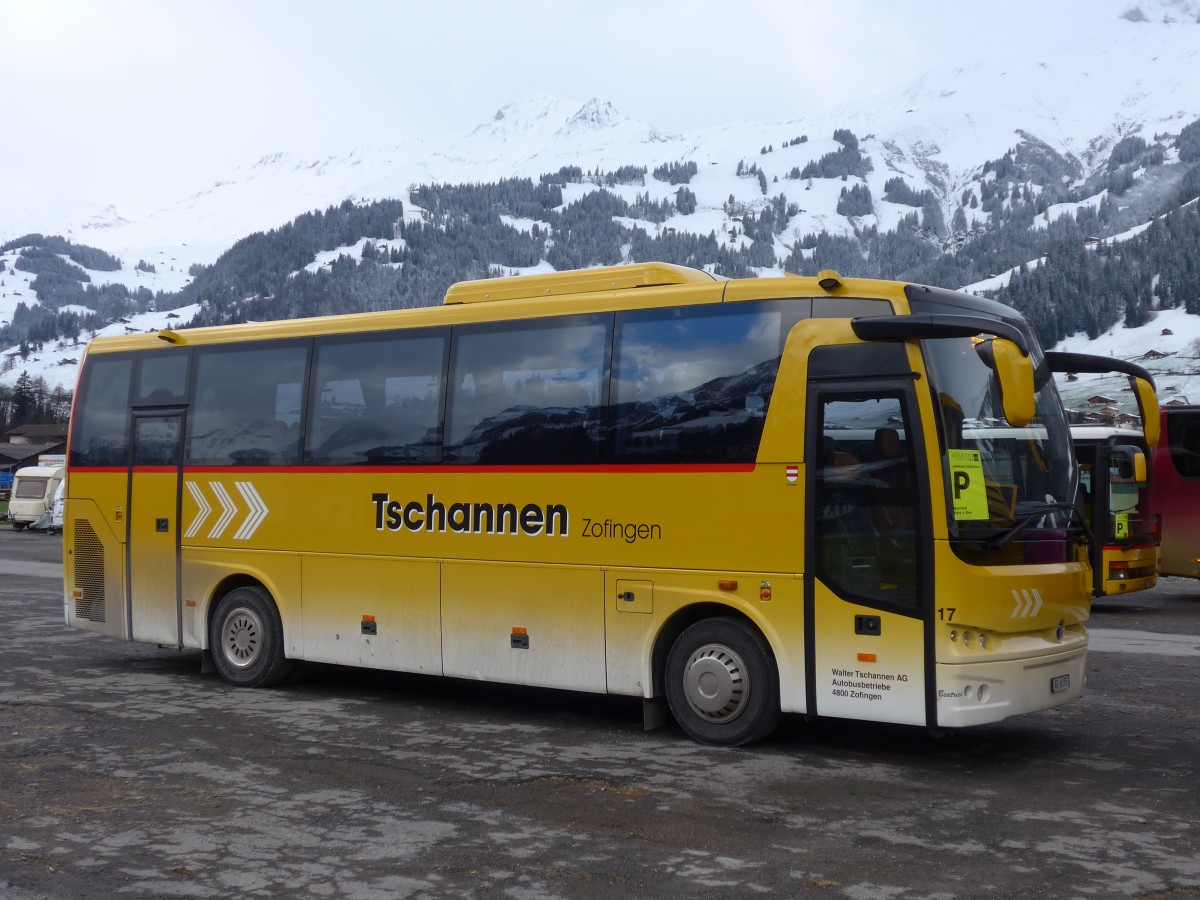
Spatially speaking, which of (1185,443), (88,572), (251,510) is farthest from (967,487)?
(1185,443)

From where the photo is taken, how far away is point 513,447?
32.8ft

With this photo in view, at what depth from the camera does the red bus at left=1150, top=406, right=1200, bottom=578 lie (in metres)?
20.7

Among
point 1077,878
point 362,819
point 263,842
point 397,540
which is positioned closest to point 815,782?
point 1077,878

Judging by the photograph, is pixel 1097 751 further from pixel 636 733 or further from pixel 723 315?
pixel 723 315

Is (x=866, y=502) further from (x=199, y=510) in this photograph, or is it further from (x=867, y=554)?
(x=199, y=510)

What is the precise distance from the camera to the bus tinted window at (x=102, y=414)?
1287 cm

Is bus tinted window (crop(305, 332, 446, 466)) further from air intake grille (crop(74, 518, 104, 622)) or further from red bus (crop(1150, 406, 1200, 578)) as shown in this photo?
red bus (crop(1150, 406, 1200, 578))

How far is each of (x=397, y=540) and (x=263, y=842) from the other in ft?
14.2

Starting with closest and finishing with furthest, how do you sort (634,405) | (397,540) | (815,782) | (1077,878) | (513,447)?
(1077,878)
(815,782)
(634,405)
(513,447)
(397,540)

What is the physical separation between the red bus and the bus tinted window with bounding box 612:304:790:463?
1411cm

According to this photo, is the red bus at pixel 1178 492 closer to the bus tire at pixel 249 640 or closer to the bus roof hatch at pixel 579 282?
the bus roof hatch at pixel 579 282

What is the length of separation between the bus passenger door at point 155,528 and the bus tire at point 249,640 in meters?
0.57

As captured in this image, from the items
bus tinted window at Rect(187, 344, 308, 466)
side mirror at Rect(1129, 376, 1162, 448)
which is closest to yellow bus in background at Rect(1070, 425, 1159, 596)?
side mirror at Rect(1129, 376, 1162, 448)

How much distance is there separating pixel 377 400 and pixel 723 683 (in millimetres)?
3814
